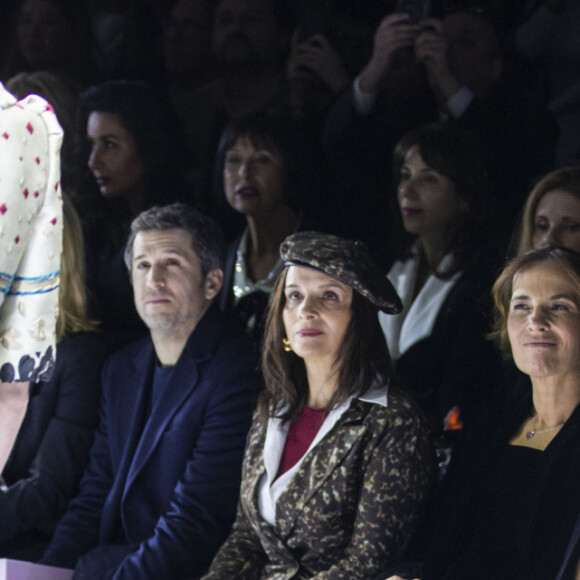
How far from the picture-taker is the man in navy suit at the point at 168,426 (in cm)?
297

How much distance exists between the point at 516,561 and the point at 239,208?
184cm

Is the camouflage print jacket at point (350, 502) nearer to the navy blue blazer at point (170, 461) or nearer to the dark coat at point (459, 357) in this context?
the navy blue blazer at point (170, 461)

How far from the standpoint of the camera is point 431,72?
3451mm

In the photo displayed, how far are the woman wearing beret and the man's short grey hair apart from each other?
51cm

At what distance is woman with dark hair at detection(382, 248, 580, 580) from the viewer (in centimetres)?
232

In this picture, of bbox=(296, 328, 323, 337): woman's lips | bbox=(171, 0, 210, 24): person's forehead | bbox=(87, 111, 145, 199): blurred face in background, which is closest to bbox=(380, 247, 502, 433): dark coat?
bbox=(296, 328, 323, 337): woman's lips

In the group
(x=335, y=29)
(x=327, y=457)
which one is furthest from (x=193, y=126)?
(x=327, y=457)

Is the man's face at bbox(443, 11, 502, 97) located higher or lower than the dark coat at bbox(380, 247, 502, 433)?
higher

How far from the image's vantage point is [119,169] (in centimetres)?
391

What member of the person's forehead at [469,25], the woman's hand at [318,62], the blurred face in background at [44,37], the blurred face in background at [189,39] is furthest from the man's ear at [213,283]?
the blurred face in background at [44,37]

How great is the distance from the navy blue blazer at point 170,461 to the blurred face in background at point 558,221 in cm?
103

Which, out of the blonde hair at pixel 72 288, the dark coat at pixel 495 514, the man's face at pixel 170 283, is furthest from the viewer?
the blonde hair at pixel 72 288

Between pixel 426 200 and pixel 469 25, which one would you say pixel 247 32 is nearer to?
pixel 469 25

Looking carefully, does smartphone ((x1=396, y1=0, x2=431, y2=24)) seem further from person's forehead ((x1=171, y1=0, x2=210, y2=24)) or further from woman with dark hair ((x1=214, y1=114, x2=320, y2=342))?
person's forehead ((x1=171, y1=0, x2=210, y2=24))
